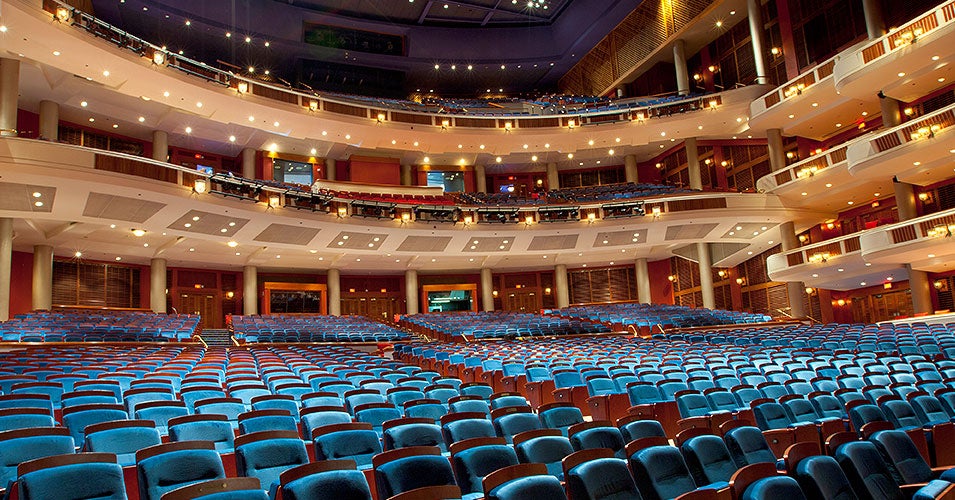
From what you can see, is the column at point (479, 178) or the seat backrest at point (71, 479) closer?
the seat backrest at point (71, 479)

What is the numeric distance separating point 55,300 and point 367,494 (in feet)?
61.2

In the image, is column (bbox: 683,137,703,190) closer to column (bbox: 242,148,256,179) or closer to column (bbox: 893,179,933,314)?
column (bbox: 893,179,933,314)

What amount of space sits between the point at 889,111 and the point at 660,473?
17.6 meters

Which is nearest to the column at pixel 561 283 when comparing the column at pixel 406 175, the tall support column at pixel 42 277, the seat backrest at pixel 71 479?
the column at pixel 406 175

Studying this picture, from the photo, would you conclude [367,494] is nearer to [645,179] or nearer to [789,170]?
[789,170]

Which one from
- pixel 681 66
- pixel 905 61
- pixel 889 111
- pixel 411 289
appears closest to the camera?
pixel 905 61

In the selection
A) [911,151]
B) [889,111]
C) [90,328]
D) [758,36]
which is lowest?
[90,328]

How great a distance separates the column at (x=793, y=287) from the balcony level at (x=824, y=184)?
0.84 metres

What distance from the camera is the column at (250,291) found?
2045 centimetres

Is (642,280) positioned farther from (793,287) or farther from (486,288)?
(486,288)

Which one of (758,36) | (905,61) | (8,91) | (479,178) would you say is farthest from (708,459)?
(479,178)

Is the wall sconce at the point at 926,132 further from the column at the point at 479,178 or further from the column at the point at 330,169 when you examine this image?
the column at the point at 330,169

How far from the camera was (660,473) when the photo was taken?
10.9 ft

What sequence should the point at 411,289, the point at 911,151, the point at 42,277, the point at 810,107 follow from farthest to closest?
1. the point at 411,289
2. the point at 810,107
3. the point at 42,277
4. the point at 911,151
